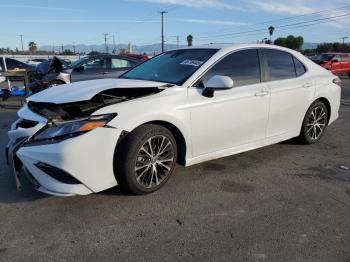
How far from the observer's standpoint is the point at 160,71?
15.9 feet

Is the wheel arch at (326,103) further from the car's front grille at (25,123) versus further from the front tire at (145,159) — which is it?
the car's front grille at (25,123)

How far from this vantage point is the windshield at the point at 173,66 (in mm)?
4461

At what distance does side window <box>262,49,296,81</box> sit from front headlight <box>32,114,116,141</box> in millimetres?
2519

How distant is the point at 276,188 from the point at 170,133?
1.35m

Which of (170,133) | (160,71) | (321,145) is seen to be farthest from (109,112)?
(321,145)

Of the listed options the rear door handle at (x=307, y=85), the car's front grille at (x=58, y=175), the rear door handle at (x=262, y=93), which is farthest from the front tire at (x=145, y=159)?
the rear door handle at (x=307, y=85)

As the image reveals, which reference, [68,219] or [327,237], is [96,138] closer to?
[68,219]

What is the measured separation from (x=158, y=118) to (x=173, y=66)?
1130mm

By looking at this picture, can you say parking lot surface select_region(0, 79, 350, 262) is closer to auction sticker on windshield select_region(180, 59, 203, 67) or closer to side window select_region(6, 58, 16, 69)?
auction sticker on windshield select_region(180, 59, 203, 67)

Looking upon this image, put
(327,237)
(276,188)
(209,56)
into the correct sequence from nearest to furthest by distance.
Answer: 1. (327,237)
2. (276,188)
3. (209,56)

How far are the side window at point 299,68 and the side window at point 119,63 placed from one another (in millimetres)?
7310

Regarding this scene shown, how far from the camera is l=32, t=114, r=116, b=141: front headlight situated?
11.4 feet

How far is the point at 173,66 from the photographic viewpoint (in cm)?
477

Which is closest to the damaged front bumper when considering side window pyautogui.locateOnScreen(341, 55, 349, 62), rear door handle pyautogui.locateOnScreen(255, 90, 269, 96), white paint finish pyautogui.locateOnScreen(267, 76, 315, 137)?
rear door handle pyautogui.locateOnScreen(255, 90, 269, 96)
